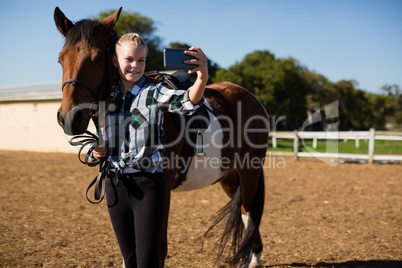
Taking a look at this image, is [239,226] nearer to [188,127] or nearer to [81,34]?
[188,127]

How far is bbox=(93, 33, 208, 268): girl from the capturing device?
1.61 metres

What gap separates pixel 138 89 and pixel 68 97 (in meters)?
0.35

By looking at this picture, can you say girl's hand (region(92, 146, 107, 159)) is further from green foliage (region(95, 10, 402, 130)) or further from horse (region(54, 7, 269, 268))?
green foliage (region(95, 10, 402, 130))

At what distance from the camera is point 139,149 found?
1.62 m

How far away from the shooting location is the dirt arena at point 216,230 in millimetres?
3416

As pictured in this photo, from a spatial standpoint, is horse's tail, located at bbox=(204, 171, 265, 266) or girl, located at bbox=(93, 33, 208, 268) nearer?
girl, located at bbox=(93, 33, 208, 268)

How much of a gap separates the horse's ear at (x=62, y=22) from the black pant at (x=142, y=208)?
3.00ft

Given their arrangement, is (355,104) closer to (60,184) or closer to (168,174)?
(60,184)

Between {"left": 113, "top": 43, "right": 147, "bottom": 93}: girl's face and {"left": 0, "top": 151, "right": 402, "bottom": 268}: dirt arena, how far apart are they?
7.41 feet

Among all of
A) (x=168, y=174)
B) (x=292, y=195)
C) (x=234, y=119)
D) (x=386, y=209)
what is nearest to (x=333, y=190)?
(x=292, y=195)

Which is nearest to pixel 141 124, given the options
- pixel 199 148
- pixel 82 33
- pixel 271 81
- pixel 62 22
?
pixel 82 33

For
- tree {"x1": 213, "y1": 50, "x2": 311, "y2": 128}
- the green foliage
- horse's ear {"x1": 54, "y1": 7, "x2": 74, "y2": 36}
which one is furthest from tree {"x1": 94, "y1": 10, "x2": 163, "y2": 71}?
horse's ear {"x1": 54, "y1": 7, "x2": 74, "y2": 36}

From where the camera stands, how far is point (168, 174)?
2236 millimetres

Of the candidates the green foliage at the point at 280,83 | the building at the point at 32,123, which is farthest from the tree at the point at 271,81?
the building at the point at 32,123
